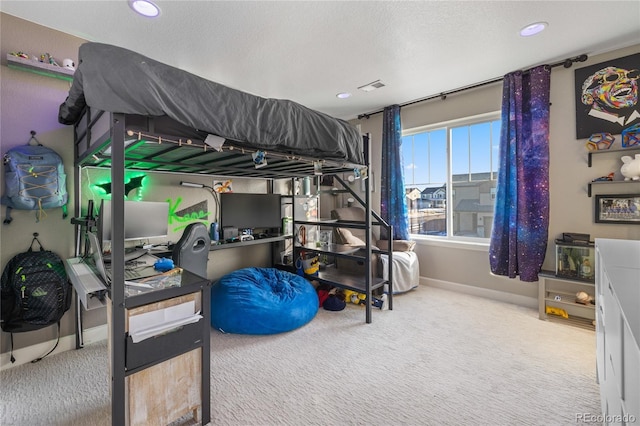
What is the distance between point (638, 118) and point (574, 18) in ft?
4.01

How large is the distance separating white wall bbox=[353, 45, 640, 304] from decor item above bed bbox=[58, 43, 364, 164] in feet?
7.63

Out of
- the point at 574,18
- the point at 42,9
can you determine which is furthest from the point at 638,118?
the point at 42,9

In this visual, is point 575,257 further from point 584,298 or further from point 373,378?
point 373,378

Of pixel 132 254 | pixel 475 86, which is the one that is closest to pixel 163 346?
pixel 132 254

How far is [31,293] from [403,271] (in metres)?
3.67

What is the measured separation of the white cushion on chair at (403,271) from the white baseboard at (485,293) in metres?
0.37

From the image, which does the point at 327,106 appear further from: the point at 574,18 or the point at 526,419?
the point at 526,419

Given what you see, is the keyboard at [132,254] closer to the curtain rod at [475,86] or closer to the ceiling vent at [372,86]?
the ceiling vent at [372,86]

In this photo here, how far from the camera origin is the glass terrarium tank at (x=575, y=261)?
8.90 ft

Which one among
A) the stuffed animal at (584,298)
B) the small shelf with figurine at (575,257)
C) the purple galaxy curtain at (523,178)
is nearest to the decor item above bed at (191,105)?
the purple galaxy curtain at (523,178)

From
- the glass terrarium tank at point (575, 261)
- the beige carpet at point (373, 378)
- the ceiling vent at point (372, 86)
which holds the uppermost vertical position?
the ceiling vent at point (372, 86)

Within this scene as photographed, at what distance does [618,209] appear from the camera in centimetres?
269

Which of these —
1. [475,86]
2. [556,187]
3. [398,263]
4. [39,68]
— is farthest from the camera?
[398,263]

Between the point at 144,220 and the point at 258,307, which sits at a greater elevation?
the point at 144,220
